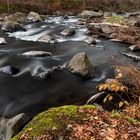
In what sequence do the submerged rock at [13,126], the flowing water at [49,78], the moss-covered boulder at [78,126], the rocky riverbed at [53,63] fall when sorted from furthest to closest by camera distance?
the rocky riverbed at [53,63] → the flowing water at [49,78] → the submerged rock at [13,126] → the moss-covered boulder at [78,126]

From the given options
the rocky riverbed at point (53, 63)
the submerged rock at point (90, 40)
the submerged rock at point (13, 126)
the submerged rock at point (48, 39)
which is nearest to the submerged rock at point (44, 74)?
the rocky riverbed at point (53, 63)

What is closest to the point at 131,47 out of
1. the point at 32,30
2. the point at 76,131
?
the point at 32,30

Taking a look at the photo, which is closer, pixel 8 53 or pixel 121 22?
pixel 8 53

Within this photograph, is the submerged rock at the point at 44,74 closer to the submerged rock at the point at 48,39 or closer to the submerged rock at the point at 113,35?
the submerged rock at the point at 48,39

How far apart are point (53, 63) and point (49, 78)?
152 cm

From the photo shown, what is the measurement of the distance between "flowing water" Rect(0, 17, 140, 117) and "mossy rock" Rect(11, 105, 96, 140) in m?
2.91

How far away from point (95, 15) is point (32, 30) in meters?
7.38

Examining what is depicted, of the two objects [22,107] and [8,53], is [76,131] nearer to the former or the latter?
[22,107]

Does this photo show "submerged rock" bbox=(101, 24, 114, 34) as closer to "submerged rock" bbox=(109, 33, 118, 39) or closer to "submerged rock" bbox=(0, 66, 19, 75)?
"submerged rock" bbox=(109, 33, 118, 39)

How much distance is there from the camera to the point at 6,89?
9141 millimetres

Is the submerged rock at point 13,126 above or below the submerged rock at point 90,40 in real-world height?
above

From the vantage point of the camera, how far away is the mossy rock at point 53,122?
4.15 metres

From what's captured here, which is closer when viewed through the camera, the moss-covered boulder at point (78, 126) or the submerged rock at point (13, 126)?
the moss-covered boulder at point (78, 126)

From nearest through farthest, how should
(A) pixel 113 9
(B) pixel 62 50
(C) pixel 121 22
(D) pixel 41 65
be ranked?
(D) pixel 41 65
(B) pixel 62 50
(C) pixel 121 22
(A) pixel 113 9
